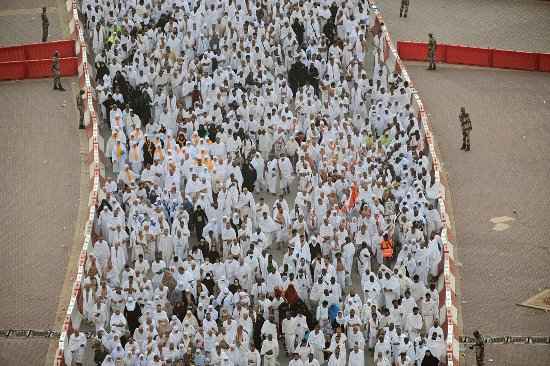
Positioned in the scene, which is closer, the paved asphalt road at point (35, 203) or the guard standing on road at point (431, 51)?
the paved asphalt road at point (35, 203)

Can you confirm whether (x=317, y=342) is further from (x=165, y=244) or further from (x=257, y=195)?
(x=257, y=195)

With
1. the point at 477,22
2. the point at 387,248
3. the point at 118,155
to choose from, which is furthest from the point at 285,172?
the point at 477,22

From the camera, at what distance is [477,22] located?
4794 cm

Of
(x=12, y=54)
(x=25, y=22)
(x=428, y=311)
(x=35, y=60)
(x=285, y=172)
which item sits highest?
(x=25, y=22)

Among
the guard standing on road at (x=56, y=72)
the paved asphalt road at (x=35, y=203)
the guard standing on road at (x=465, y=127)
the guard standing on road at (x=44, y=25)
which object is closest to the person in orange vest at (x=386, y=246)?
the paved asphalt road at (x=35, y=203)

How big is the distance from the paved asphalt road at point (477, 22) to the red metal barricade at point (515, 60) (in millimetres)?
2070

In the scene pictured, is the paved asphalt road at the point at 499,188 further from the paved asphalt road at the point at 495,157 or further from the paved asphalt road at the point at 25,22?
the paved asphalt road at the point at 25,22

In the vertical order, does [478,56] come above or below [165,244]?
above

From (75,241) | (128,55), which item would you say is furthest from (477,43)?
(75,241)

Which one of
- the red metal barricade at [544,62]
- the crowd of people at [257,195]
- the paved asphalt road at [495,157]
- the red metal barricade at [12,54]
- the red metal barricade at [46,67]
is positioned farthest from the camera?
the red metal barricade at [544,62]

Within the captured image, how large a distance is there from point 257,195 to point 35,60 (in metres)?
10.5

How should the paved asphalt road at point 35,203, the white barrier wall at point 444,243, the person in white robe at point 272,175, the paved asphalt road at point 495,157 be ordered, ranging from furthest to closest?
the person in white robe at point 272,175, the paved asphalt road at point 495,157, the paved asphalt road at point 35,203, the white barrier wall at point 444,243

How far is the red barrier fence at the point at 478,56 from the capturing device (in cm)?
4381

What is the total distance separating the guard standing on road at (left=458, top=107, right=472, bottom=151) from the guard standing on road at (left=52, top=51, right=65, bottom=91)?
1161 cm
